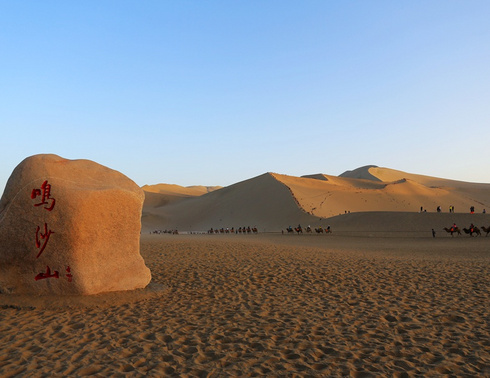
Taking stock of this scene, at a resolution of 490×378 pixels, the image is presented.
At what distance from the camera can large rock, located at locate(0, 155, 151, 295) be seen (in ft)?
28.2

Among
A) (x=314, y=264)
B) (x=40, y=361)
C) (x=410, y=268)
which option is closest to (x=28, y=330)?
(x=40, y=361)

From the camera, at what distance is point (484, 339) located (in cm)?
635

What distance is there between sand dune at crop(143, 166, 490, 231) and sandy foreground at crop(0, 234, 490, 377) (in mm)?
44950

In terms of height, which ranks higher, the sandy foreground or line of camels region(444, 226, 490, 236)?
line of camels region(444, 226, 490, 236)

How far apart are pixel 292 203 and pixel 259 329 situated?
193ft

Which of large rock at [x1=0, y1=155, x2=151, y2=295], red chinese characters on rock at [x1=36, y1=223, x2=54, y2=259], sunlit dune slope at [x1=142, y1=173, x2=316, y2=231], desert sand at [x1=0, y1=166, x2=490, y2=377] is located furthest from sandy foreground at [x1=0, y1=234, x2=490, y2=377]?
sunlit dune slope at [x1=142, y1=173, x2=316, y2=231]

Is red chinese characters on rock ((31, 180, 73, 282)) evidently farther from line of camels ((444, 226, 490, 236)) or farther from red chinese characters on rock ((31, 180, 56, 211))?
line of camels ((444, 226, 490, 236))

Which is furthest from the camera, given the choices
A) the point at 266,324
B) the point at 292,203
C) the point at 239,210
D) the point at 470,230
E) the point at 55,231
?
the point at 239,210

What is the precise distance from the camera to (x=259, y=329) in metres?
7.08

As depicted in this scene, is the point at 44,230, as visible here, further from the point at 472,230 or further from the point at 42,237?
the point at 472,230

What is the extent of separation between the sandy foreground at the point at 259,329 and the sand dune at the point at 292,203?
4495 cm

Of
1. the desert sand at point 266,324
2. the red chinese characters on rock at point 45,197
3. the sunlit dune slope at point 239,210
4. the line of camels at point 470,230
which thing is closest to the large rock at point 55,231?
the red chinese characters on rock at point 45,197

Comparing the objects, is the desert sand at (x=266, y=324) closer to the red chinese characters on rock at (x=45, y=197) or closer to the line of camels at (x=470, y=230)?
the red chinese characters on rock at (x=45, y=197)

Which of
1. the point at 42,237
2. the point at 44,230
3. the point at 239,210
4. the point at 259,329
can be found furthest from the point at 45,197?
the point at 239,210
